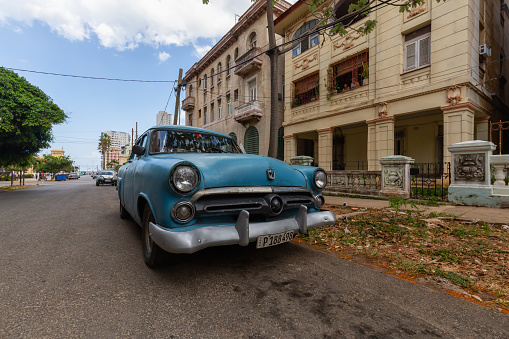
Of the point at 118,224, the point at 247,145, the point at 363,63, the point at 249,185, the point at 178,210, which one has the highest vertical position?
the point at 363,63

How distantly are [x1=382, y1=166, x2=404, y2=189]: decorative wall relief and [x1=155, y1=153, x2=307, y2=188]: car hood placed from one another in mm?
6298

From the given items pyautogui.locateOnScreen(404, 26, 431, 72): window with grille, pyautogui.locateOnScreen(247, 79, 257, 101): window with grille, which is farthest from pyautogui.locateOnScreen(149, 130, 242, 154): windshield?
pyautogui.locateOnScreen(247, 79, 257, 101): window with grille

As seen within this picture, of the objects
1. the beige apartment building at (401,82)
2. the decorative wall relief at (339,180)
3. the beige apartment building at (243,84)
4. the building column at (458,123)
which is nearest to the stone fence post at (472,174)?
the building column at (458,123)

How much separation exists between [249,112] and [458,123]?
11.4 metres

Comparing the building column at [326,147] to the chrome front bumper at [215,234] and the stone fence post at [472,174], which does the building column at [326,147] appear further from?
the chrome front bumper at [215,234]

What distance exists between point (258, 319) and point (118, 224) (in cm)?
413

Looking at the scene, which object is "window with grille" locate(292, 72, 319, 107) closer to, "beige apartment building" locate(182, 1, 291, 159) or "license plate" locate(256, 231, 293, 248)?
"beige apartment building" locate(182, 1, 291, 159)

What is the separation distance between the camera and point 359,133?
48.6ft

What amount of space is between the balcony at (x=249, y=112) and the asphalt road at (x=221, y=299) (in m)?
14.4

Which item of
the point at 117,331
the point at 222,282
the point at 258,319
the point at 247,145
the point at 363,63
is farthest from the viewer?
the point at 247,145

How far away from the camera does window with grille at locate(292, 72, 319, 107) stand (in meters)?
14.1

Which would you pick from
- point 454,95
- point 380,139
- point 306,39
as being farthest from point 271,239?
point 306,39

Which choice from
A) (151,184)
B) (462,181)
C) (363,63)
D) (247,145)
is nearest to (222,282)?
(151,184)

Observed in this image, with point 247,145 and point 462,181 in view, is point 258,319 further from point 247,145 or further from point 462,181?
point 247,145
